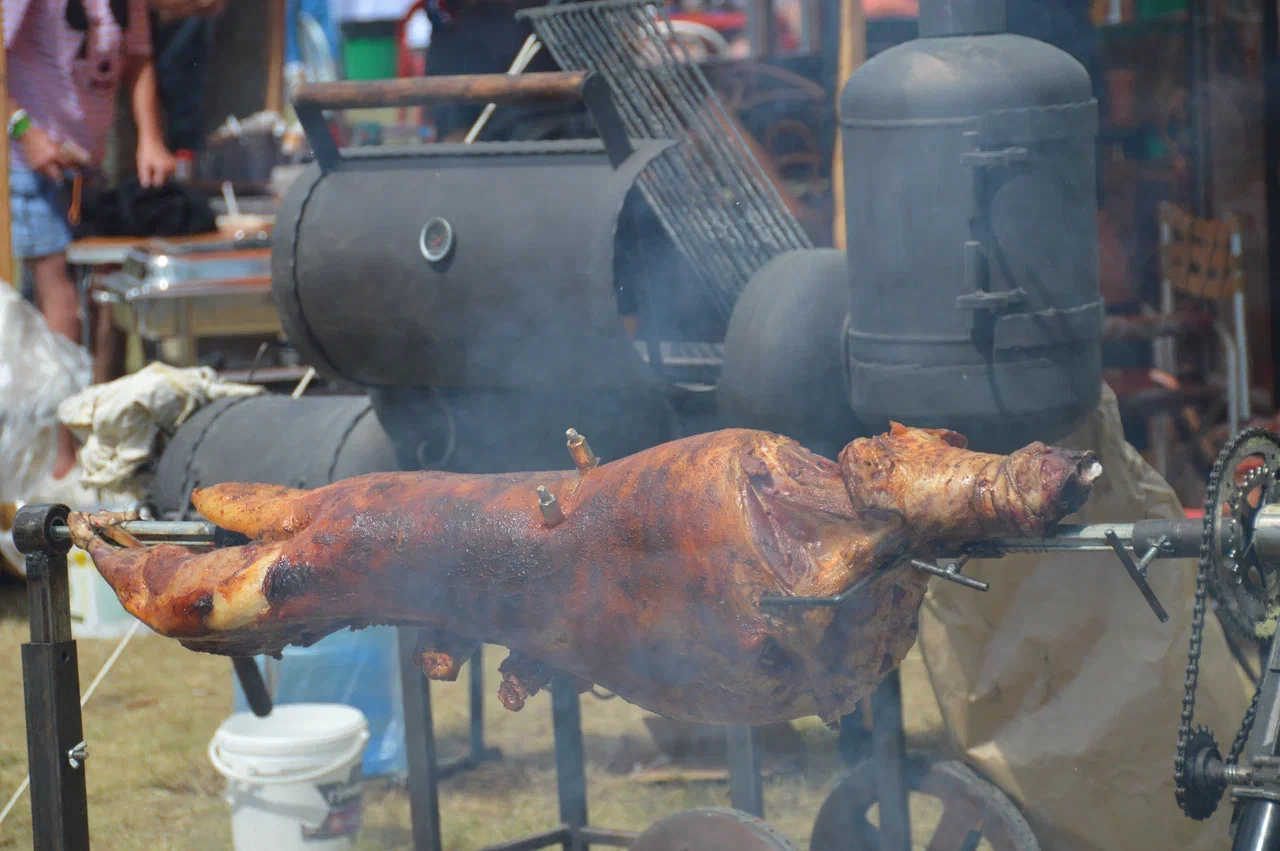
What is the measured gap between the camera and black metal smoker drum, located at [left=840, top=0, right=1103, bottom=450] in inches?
98.0

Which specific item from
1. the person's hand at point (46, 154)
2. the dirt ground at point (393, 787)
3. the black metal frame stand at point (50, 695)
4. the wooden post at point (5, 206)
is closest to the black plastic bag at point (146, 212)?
the person's hand at point (46, 154)

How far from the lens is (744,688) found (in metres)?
1.88

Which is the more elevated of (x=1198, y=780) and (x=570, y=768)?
(x=1198, y=780)

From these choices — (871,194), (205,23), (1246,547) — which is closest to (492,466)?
(871,194)

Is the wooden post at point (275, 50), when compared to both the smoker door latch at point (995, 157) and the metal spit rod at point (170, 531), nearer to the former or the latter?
the metal spit rod at point (170, 531)

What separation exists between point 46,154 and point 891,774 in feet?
15.2

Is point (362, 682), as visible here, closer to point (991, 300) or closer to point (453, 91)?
point (453, 91)

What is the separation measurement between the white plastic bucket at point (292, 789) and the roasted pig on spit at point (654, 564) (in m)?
1.23

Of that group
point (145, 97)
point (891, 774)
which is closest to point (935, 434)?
point (891, 774)

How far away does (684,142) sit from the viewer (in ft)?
10.2

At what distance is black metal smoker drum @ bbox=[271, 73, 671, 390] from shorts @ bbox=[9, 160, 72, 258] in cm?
320

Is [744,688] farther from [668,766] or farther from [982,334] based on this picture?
[668,766]

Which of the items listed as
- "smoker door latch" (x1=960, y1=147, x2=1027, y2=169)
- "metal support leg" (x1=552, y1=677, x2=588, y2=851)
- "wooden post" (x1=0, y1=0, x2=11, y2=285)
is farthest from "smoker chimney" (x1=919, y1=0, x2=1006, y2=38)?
"wooden post" (x1=0, y1=0, x2=11, y2=285)

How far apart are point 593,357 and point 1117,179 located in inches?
176
